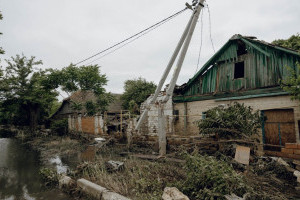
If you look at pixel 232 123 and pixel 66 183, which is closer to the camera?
pixel 66 183

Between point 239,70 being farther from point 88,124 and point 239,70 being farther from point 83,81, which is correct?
point 83,81

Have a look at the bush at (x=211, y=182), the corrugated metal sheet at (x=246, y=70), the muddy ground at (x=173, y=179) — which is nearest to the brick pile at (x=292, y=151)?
the muddy ground at (x=173, y=179)

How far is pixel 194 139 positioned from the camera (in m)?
7.78

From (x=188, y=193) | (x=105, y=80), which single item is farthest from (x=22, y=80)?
(x=188, y=193)

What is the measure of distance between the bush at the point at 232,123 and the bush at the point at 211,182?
9.39 ft

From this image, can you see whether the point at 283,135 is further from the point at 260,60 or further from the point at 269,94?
the point at 260,60

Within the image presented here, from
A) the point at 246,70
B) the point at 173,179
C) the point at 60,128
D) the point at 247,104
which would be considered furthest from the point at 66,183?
the point at 60,128

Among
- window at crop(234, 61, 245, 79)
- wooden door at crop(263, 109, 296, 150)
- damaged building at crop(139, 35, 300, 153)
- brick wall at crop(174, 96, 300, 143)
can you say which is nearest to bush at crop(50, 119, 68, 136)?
brick wall at crop(174, 96, 300, 143)

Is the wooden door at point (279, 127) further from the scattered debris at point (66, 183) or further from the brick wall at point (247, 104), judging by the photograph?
the scattered debris at point (66, 183)

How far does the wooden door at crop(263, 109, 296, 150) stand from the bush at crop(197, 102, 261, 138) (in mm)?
1440

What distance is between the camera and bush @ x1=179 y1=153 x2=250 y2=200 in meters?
3.38

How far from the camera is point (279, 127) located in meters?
8.09

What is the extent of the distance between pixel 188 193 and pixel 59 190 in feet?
12.2

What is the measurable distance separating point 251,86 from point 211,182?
713cm
